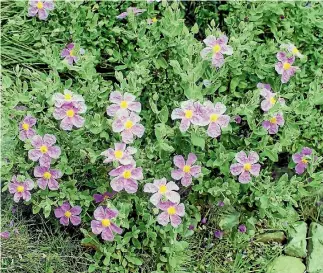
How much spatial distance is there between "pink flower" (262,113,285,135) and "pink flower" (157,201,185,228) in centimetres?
48

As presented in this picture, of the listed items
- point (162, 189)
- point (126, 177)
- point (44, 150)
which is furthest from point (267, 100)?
point (44, 150)

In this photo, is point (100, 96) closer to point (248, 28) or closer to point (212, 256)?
point (248, 28)

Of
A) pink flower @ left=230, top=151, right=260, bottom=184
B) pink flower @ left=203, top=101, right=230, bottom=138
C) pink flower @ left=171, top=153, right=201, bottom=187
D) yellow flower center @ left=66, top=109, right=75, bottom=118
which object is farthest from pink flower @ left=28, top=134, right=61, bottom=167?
pink flower @ left=230, top=151, right=260, bottom=184

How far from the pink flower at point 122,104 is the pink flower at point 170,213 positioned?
38 cm

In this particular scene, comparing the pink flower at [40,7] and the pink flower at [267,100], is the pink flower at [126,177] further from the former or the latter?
the pink flower at [40,7]

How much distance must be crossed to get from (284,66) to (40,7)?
3.76ft

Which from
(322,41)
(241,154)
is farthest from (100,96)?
(322,41)

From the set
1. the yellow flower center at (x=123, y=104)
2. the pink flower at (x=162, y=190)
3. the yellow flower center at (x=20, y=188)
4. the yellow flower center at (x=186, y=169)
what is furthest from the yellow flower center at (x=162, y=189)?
the yellow flower center at (x=20, y=188)

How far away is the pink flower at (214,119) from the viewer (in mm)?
2510

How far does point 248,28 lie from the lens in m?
2.81

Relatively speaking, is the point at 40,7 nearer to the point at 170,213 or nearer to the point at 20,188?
the point at 20,188

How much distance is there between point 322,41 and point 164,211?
126cm

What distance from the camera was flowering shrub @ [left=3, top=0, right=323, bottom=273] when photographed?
2.56 meters

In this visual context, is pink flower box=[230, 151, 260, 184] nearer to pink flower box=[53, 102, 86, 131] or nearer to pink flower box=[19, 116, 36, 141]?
pink flower box=[53, 102, 86, 131]
